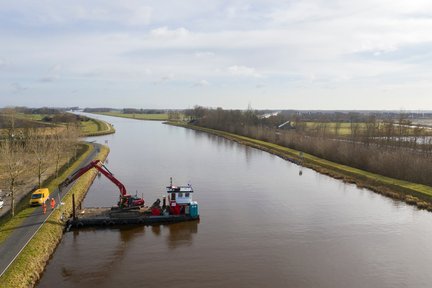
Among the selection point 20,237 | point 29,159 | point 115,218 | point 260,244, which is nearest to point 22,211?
point 20,237

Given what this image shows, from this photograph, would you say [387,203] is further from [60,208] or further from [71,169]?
[71,169]

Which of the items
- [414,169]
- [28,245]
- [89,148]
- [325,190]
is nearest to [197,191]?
[325,190]

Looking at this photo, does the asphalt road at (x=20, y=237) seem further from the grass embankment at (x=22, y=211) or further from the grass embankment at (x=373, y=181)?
the grass embankment at (x=373, y=181)

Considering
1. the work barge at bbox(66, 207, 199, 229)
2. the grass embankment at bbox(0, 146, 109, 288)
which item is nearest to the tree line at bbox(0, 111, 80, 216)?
the grass embankment at bbox(0, 146, 109, 288)

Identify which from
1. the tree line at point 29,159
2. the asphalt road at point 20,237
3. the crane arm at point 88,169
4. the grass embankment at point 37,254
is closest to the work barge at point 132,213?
the crane arm at point 88,169

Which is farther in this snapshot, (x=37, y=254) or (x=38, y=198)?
(x=38, y=198)

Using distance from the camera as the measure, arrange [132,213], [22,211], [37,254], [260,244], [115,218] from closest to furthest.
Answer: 1. [37,254]
2. [260,244]
3. [22,211]
4. [115,218]
5. [132,213]

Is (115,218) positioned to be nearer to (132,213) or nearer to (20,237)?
(132,213)
